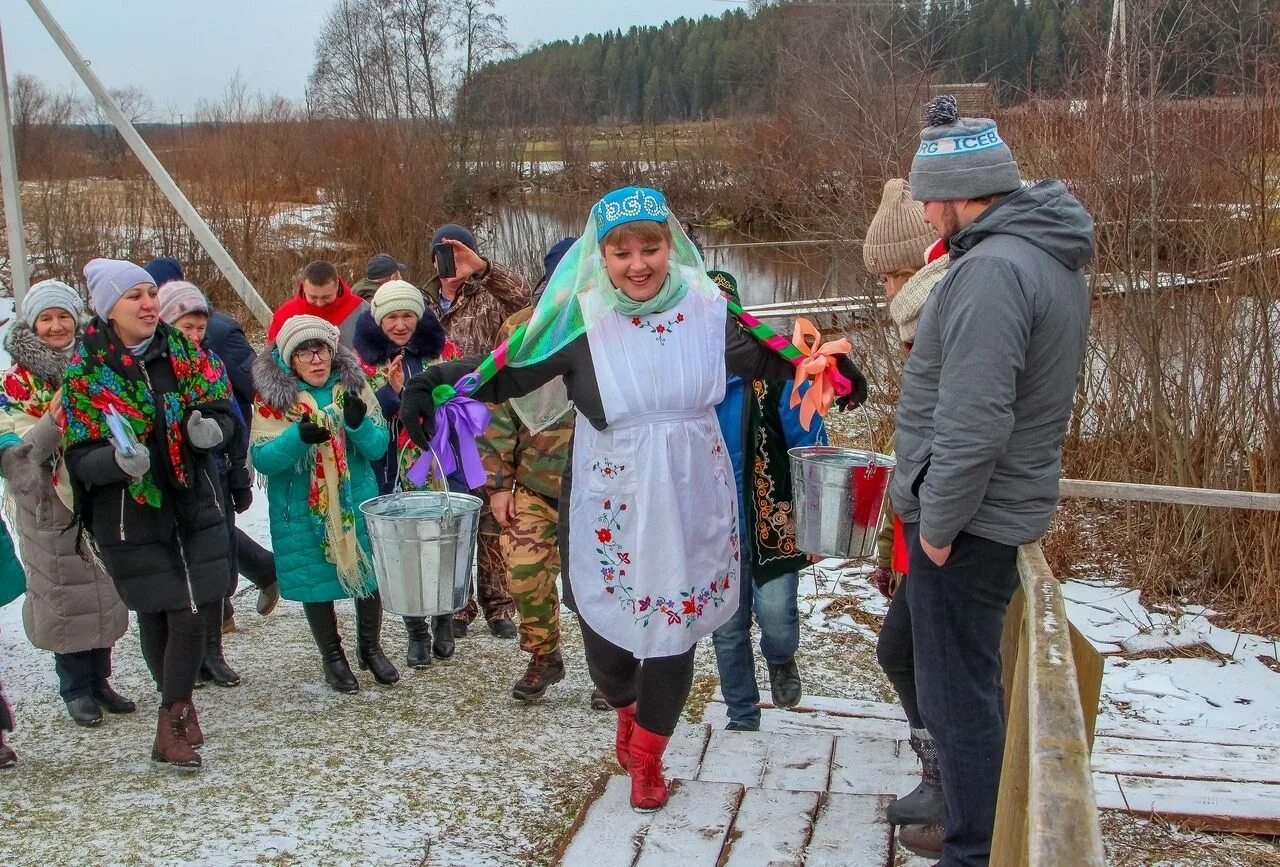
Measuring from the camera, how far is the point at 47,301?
14.4ft

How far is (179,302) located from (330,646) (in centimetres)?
163

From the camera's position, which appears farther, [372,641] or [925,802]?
[372,641]

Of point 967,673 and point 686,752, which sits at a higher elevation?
point 967,673

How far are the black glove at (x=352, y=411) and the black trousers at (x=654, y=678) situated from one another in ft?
4.82

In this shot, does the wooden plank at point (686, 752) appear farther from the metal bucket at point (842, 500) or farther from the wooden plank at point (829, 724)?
the metal bucket at point (842, 500)

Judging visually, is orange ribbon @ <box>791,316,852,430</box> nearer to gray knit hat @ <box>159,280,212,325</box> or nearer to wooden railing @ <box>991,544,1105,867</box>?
wooden railing @ <box>991,544,1105,867</box>

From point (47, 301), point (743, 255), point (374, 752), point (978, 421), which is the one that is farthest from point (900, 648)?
point (743, 255)

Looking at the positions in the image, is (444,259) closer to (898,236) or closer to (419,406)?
(419,406)

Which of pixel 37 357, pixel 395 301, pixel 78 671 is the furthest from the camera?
pixel 395 301

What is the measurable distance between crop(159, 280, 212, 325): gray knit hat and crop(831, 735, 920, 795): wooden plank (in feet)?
10.6

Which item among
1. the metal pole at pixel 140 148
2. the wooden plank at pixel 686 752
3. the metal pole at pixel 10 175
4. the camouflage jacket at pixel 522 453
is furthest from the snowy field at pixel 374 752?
the metal pole at pixel 140 148

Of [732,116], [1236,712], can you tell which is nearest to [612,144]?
[732,116]

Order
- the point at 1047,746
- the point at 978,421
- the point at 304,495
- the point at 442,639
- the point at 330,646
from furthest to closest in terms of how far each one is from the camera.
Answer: the point at 442,639 < the point at 330,646 < the point at 304,495 < the point at 978,421 < the point at 1047,746

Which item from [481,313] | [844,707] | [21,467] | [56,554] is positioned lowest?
[844,707]
